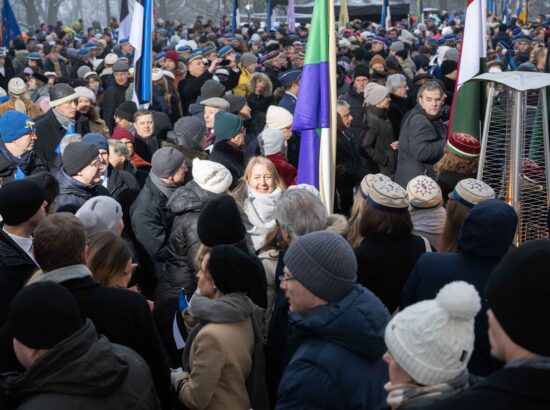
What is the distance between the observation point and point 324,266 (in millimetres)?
3184

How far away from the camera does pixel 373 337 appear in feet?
10.0

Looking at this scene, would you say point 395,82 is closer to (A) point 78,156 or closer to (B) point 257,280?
(A) point 78,156

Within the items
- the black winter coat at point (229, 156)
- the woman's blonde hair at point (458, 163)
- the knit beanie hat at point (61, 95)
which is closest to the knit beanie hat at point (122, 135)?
the knit beanie hat at point (61, 95)

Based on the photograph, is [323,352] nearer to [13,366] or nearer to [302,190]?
[13,366]

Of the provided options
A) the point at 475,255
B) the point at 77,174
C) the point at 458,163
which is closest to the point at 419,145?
the point at 458,163

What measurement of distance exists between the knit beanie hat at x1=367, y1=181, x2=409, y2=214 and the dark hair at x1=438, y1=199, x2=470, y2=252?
0.27 meters

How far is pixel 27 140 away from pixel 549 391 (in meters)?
5.28

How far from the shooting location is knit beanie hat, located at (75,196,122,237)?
4660 millimetres

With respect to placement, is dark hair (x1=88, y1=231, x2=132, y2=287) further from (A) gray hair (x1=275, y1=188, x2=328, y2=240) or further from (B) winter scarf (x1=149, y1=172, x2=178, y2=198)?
(B) winter scarf (x1=149, y1=172, x2=178, y2=198)

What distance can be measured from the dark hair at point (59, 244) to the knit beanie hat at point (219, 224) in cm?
79

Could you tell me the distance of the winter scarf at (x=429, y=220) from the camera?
5.30m

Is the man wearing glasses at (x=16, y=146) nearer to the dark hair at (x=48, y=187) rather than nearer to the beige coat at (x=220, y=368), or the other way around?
the dark hair at (x=48, y=187)

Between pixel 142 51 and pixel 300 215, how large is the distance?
16.4ft

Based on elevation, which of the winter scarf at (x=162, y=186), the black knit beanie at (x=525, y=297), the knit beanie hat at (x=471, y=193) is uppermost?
the black knit beanie at (x=525, y=297)
